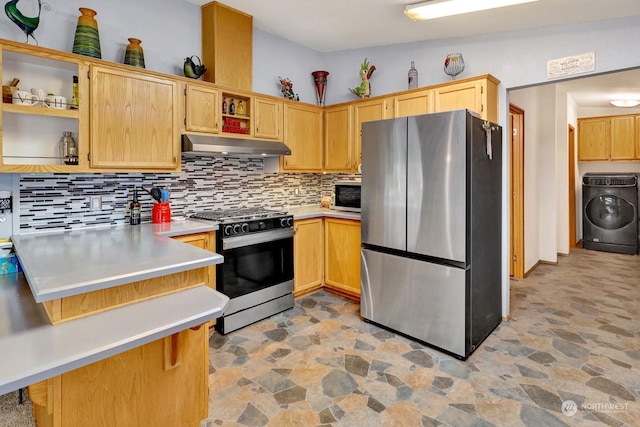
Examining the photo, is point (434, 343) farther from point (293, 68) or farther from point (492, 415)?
point (293, 68)

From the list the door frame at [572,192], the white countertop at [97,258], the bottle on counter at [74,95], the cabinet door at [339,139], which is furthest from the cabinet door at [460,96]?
the door frame at [572,192]

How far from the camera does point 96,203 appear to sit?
2.79 meters

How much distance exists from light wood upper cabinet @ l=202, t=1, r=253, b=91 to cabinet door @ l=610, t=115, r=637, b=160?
651 cm

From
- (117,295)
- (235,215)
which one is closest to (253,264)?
(235,215)

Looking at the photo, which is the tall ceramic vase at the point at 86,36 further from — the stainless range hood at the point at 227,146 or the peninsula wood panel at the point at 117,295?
the peninsula wood panel at the point at 117,295

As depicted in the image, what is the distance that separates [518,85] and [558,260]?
3.62 metres

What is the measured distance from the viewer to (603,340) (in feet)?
9.27

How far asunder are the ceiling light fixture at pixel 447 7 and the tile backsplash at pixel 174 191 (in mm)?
2002

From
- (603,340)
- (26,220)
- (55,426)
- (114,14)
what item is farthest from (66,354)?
(603,340)

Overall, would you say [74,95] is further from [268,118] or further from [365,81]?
[365,81]

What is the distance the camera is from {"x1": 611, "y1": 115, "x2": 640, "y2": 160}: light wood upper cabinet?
609 centimetres

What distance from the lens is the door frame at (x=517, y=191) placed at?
4500 millimetres

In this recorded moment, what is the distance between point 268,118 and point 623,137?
6.37 metres

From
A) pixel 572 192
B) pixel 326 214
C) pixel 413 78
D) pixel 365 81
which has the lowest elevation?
pixel 326 214
